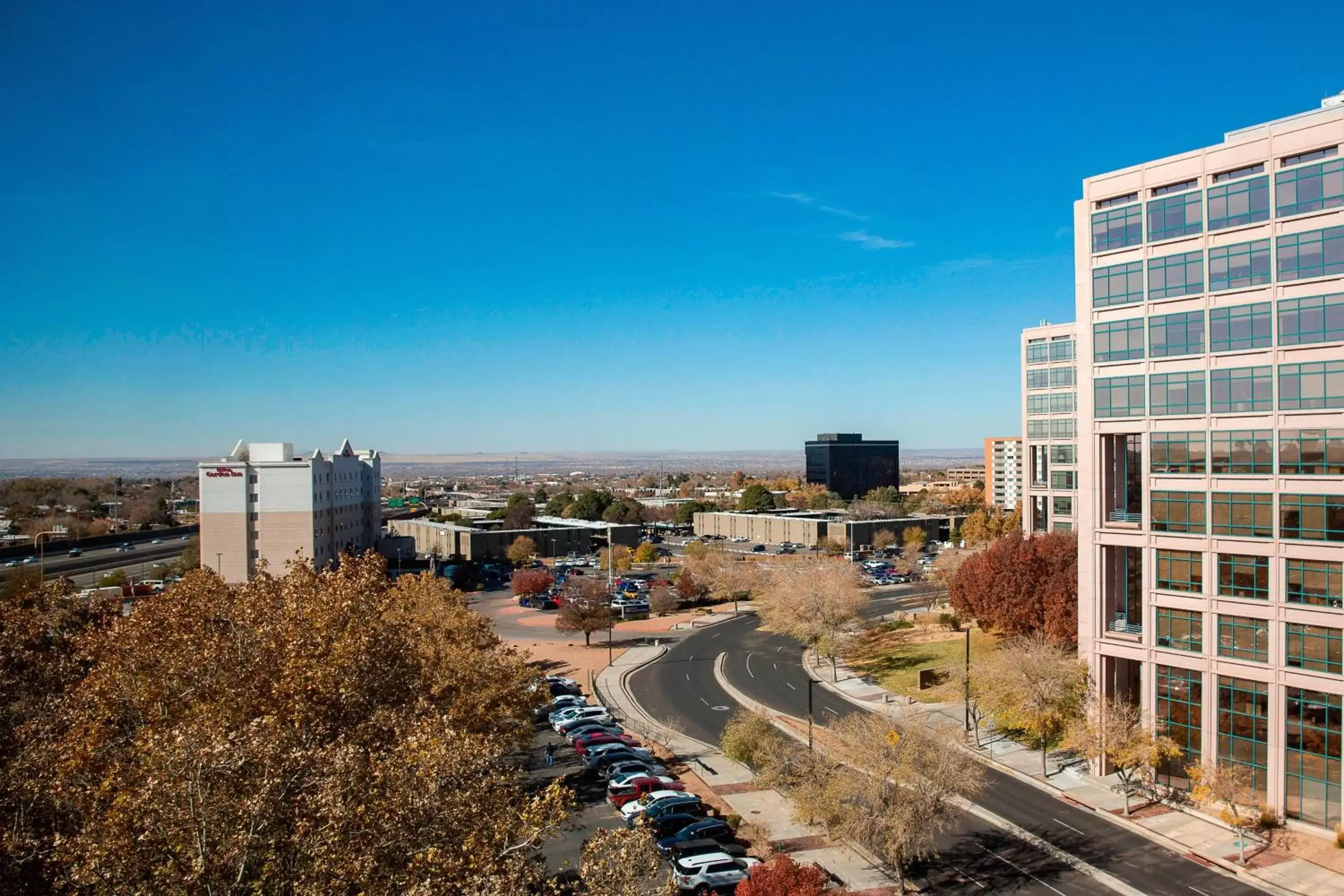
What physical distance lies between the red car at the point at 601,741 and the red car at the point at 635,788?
482 centimetres

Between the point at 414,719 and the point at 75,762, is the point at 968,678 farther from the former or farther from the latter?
the point at 75,762

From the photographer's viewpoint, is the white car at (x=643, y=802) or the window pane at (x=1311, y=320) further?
the white car at (x=643, y=802)

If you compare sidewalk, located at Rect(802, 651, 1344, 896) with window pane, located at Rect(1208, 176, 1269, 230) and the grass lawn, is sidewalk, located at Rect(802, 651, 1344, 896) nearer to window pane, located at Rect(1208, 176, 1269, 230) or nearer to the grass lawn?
the grass lawn

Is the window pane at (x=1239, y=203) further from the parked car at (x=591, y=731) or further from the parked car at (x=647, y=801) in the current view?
the parked car at (x=591, y=731)

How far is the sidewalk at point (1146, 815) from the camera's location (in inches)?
1019

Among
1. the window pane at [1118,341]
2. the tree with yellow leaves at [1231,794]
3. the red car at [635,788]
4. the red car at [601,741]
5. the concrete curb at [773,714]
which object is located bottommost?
the concrete curb at [773,714]

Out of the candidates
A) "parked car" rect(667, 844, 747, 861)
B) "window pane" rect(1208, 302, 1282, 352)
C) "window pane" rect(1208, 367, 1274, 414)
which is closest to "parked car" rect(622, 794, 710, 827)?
"parked car" rect(667, 844, 747, 861)

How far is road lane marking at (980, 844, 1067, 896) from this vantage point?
2584 centimetres

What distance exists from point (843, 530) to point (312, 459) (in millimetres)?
69288

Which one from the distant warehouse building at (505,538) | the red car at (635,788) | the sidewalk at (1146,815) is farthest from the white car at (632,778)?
the distant warehouse building at (505,538)

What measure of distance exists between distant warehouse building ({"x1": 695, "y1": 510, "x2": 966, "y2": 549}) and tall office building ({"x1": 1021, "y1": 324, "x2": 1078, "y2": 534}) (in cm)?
4708

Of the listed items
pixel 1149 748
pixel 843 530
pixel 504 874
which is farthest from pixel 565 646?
pixel 843 530

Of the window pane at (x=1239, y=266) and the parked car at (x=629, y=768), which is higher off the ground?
the window pane at (x=1239, y=266)

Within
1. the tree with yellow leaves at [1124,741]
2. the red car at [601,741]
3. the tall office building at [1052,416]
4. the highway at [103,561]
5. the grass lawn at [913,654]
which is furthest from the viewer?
the highway at [103,561]
